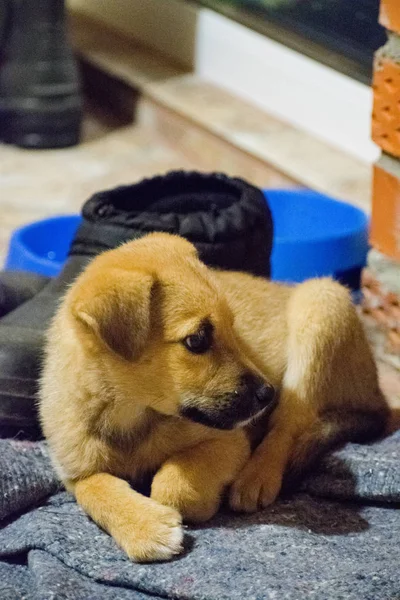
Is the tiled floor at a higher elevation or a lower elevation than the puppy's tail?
lower

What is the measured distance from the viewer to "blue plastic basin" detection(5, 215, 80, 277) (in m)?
3.28

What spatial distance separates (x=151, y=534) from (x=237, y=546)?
0.19m

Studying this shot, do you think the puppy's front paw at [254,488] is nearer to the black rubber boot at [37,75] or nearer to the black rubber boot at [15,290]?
the black rubber boot at [15,290]

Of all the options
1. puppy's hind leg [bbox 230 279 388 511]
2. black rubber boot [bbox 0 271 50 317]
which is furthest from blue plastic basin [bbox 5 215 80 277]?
puppy's hind leg [bbox 230 279 388 511]

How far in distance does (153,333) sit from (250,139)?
98.6 inches

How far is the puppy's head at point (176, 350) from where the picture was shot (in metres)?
1.93

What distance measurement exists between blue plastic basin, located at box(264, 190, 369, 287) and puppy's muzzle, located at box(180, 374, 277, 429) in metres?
1.28

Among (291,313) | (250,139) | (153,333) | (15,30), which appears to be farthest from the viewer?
(15,30)

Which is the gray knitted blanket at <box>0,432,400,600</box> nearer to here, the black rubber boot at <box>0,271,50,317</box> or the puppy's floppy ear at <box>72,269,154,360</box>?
the puppy's floppy ear at <box>72,269,154,360</box>

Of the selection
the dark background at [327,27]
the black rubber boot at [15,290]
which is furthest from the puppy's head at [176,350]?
the dark background at [327,27]

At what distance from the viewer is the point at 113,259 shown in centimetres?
204

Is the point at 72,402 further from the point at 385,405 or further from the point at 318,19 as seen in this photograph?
the point at 318,19

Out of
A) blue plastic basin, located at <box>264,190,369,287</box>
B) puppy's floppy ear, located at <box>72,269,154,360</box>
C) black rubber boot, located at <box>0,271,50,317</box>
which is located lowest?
blue plastic basin, located at <box>264,190,369,287</box>

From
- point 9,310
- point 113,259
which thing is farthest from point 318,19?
point 113,259
